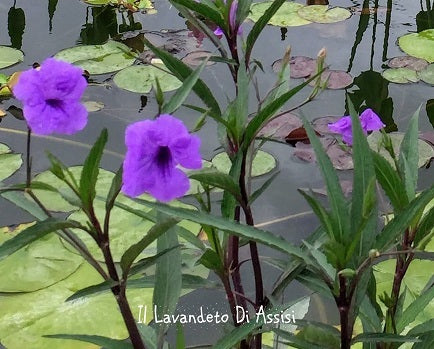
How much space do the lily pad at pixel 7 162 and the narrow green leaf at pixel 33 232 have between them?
3.80ft

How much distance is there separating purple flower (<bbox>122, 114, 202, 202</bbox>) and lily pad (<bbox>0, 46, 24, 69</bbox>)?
1802 millimetres

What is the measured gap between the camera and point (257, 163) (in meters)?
1.75

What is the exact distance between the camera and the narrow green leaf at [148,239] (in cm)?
58

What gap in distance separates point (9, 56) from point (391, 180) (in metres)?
1.82

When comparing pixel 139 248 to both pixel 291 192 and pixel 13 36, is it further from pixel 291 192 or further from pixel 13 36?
pixel 13 36

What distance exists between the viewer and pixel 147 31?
2461 millimetres

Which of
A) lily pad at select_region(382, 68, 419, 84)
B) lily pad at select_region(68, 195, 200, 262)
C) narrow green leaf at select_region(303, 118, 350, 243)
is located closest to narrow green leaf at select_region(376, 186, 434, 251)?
narrow green leaf at select_region(303, 118, 350, 243)

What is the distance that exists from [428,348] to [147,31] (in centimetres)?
191

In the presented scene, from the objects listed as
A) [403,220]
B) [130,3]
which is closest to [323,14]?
[130,3]

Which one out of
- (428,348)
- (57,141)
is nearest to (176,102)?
(428,348)

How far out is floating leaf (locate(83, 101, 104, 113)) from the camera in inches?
78.4

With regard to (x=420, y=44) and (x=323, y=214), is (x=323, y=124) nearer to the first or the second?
(x=420, y=44)

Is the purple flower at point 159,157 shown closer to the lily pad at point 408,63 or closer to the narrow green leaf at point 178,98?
the narrow green leaf at point 178,98

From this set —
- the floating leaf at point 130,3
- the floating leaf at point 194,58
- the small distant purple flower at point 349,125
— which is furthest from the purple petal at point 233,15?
the floating leaf at point 130,3
